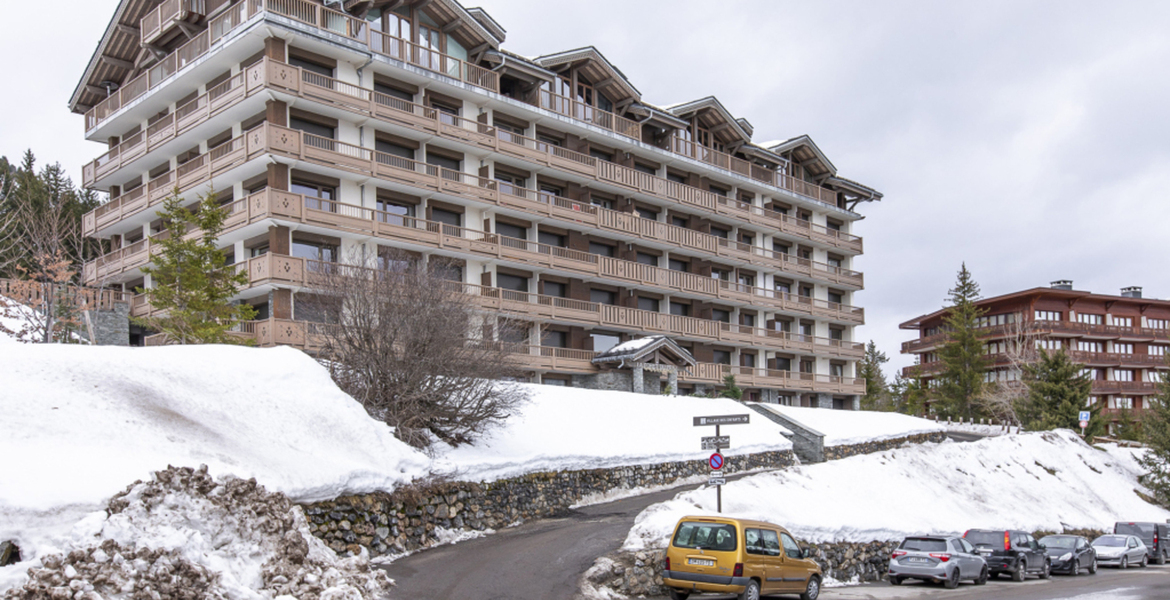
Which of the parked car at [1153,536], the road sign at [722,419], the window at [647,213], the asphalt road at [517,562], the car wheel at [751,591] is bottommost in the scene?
the parked car at [1153,536]

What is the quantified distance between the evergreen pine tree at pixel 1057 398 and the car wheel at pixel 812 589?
45553mm

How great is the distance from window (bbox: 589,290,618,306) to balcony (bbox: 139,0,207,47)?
75.5 feet

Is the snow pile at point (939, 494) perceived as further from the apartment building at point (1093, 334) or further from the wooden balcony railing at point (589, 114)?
the apartment building at point (1093, 334)

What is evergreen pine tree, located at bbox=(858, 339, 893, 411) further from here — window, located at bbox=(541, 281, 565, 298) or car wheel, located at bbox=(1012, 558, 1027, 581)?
car wheel, located at bbox=(1012, 558, 1027, 581)

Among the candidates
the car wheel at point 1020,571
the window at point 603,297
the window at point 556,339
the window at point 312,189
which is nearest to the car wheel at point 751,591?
the car wheel at point 1020,571

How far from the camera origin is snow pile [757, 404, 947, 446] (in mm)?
41688

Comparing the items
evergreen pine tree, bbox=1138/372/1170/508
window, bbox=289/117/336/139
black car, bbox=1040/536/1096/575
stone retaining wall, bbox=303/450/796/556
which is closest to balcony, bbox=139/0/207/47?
window, bbox=289/117/336/139

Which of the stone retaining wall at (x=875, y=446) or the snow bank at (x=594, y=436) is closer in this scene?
the snow bank at (x=594, y=436)

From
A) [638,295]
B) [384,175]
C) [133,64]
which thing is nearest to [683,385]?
[638,295]

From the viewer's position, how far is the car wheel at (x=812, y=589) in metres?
18.5

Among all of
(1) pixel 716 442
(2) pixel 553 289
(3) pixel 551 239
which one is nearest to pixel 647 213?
(3) pixel 551 239

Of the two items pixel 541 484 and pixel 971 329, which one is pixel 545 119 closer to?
pixel 541 484

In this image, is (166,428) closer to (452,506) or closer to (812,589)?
(452,506)

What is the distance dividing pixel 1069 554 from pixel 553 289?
26.1m
